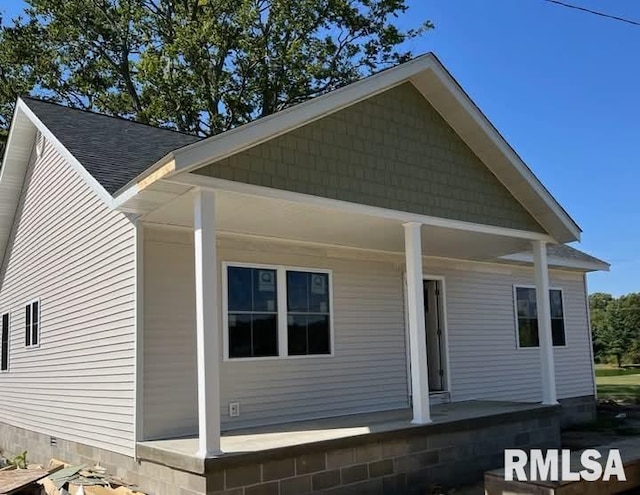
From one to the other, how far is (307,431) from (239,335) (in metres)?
1.55

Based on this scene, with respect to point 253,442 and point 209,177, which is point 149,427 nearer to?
point 253,442

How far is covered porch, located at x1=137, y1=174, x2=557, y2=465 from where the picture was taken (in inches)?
225

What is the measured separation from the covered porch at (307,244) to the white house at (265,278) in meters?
0.03

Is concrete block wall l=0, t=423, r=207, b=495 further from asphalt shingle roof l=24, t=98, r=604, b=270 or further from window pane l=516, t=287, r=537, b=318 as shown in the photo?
window pane l=516, t=287, r=537, b=318

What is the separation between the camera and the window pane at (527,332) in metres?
12.3

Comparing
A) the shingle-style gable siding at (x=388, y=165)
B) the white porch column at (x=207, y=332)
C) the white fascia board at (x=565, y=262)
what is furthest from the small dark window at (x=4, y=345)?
the white fascia board at (x=565, y=262)

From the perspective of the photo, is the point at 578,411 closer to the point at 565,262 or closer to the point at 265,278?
the point at 565,262

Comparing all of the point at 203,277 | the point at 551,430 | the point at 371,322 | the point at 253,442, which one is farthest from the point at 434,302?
the point at 203,277

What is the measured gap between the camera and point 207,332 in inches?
222

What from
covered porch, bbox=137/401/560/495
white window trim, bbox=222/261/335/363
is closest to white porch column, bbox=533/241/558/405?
covered porch, bbox=137/401/560/495

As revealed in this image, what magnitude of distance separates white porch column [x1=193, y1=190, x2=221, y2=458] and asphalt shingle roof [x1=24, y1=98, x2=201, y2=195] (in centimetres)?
172

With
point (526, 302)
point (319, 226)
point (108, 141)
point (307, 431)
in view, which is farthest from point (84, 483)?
point (526, 302)

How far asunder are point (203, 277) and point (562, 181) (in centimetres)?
2057

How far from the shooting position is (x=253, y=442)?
6.49 m
